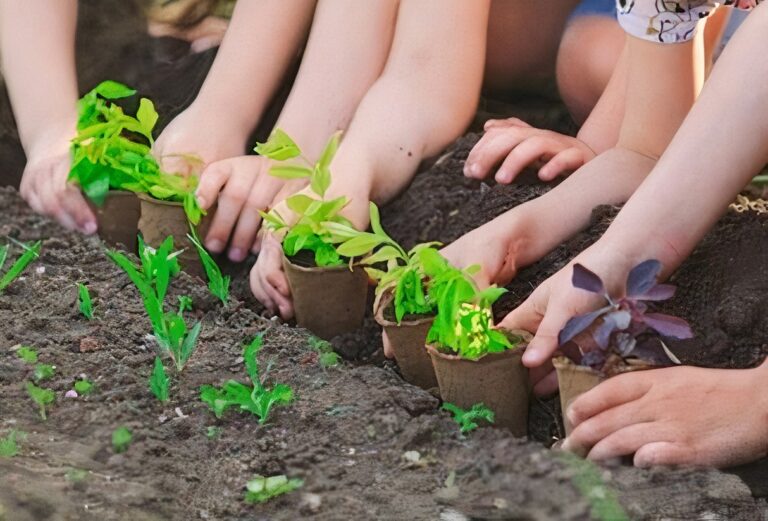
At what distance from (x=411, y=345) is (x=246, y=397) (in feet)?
0.90

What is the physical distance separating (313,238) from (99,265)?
17.8 inches

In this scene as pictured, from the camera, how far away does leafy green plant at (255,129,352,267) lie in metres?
1.85

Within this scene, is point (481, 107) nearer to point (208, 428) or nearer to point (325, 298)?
point (325, 298)

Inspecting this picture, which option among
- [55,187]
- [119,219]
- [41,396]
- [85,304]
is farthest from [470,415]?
[55,187]

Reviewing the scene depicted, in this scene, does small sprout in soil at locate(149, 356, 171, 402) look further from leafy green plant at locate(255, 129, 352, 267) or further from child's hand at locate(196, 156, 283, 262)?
child's hand at locate(196, 156, 283, 262)

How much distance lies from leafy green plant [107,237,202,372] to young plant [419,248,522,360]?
1.13 feet

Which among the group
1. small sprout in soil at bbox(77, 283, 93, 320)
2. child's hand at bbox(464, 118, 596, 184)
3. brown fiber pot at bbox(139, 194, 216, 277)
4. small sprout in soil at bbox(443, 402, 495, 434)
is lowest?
brown fiber pot at bbox(139, 194, 216, 277)

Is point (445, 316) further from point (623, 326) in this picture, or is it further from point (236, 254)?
point (236, 254)

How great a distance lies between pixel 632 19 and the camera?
1949 millimetres

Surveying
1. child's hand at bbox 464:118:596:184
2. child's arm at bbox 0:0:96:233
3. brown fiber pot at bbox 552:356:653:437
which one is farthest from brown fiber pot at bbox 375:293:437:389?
child's arm at bbox 0:0:96:233

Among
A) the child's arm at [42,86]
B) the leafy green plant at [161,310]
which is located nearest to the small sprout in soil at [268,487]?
the leafy green plant at [161,310]

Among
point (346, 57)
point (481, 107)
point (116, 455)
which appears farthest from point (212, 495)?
point (481, 107)

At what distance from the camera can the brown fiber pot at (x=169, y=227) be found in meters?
2.18

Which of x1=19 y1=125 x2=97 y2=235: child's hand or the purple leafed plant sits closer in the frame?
the purple leafed plant
